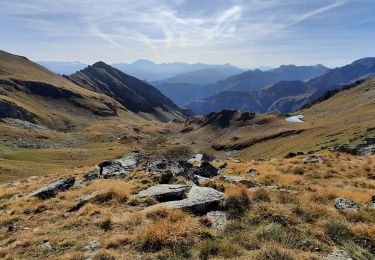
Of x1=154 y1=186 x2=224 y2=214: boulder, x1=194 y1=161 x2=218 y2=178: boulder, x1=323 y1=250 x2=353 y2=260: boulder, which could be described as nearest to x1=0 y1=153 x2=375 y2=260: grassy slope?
x1=323 y1=250 x2=353 y2=260: boulder

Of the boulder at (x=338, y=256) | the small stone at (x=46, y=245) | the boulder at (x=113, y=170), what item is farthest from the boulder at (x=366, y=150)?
the small stone at (x=46, y=245)

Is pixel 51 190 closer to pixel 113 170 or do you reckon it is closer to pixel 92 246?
pixel 113 170

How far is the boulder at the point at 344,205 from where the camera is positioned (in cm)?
1625

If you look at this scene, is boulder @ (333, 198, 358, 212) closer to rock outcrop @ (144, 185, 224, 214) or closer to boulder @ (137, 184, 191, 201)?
rock outcrop @ (144, 185, 224, 214)

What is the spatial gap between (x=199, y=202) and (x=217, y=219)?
1503mm

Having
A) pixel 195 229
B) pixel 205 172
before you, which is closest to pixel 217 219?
pixel 195 229

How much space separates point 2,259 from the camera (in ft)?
41.7

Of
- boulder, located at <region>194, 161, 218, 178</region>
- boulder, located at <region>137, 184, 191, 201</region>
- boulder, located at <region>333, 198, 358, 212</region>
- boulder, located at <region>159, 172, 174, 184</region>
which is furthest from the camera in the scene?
boulder, located at <region>194, 161, 218, 178</region>

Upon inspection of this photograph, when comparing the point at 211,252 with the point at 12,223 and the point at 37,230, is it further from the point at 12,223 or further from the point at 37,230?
the point at 12,223

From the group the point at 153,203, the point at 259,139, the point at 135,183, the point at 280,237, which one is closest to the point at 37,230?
the point at 153,203

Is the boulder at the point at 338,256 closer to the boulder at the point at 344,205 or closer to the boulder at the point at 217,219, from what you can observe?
the boulder at the point at 217,219

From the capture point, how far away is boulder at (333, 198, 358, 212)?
16.2m

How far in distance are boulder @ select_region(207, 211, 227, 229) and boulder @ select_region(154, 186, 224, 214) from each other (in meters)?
0.56

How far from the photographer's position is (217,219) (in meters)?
15.1
